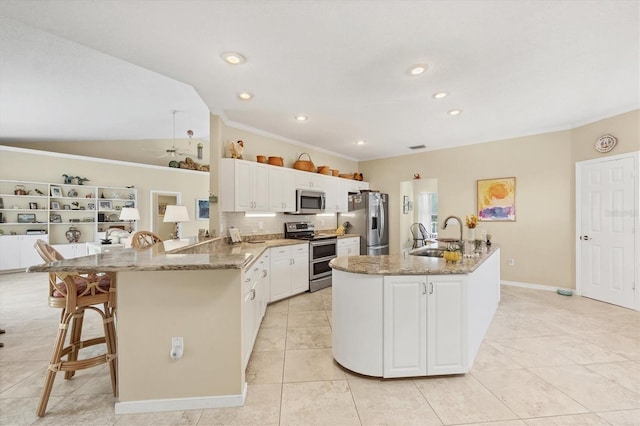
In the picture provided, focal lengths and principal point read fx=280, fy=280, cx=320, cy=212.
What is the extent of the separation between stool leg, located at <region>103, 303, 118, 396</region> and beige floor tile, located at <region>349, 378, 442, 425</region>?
5.71ft

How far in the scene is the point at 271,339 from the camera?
2969 millimetres

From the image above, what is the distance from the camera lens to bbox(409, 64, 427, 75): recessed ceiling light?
260cm

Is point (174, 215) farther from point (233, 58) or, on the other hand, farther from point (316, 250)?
point (233, 58)

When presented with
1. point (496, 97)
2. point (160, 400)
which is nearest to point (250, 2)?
point (160, 400)

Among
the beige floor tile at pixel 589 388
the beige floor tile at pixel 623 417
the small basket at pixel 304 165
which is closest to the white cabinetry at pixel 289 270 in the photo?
the small basket at pixel 304 165

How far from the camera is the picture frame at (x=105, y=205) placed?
723 centimetres

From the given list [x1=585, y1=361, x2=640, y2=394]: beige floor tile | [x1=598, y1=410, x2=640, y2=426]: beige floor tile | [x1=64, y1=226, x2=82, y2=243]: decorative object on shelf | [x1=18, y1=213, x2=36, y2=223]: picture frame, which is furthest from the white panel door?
[x1=18, y1=213, x2=36, y2=223]: picture frame

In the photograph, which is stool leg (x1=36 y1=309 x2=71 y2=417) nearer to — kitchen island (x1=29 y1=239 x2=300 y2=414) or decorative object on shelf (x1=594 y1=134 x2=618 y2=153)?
kitchen island (x1=29 y1=239 x2=300 y2=414)

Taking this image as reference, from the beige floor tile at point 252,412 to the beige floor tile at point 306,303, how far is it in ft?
5.79

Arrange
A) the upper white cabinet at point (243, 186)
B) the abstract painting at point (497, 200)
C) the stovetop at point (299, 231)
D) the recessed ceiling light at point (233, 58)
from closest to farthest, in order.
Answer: the recessed ceiling light at point (233, 58) → the upper white cabinet at point (243, 186) → the stovetop at point (299, 231) → the abstract painting at point (497, 200)

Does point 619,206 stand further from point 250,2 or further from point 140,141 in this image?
point 140,141

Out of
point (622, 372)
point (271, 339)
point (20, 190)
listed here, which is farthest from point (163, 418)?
point (20, 190)

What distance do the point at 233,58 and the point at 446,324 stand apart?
2.84 metres

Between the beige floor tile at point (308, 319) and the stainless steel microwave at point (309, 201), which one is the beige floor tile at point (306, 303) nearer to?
the beige floor tile at point (308, 319)
